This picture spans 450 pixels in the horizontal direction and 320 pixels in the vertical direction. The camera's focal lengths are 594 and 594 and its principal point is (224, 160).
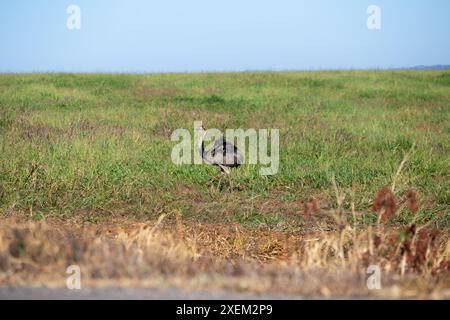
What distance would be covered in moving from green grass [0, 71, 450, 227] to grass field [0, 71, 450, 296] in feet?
0.09

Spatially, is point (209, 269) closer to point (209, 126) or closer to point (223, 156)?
point (223, 156)

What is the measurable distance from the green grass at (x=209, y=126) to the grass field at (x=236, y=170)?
1.1 inches

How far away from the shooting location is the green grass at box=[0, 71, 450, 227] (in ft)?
24.6

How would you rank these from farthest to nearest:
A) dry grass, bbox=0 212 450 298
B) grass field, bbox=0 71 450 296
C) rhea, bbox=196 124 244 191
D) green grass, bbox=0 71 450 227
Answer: rhea, bbox=196 124 244 191
green grass, bbox=0 71 450 227
grass field, bbox=0 71 450 296
dry grass, bbox=0 212 450 298

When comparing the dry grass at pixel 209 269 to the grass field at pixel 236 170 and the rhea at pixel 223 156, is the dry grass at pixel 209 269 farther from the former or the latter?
the rhea at pixel 223 156

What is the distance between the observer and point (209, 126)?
43.2 feet

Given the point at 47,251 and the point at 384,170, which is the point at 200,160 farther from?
the point at 47,251

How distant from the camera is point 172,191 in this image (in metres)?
8.05

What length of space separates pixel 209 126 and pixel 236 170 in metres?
4.53

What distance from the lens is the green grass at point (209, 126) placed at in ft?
24.6

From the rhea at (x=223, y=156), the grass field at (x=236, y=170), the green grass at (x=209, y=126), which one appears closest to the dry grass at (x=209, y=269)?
the grass field at (x=236, y=170)

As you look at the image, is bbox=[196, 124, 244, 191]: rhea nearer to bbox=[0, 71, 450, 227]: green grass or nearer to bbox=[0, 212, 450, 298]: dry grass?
bbox=[0, 71, 450, 227]: green grass

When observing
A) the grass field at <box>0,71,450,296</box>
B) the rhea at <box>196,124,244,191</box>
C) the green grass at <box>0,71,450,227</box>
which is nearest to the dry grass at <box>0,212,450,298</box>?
the grass field at <box>0,71,450,296</box>

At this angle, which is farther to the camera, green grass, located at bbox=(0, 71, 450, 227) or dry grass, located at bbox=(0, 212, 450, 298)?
green grass, located at bbox=(0, 71, 450, 227)
